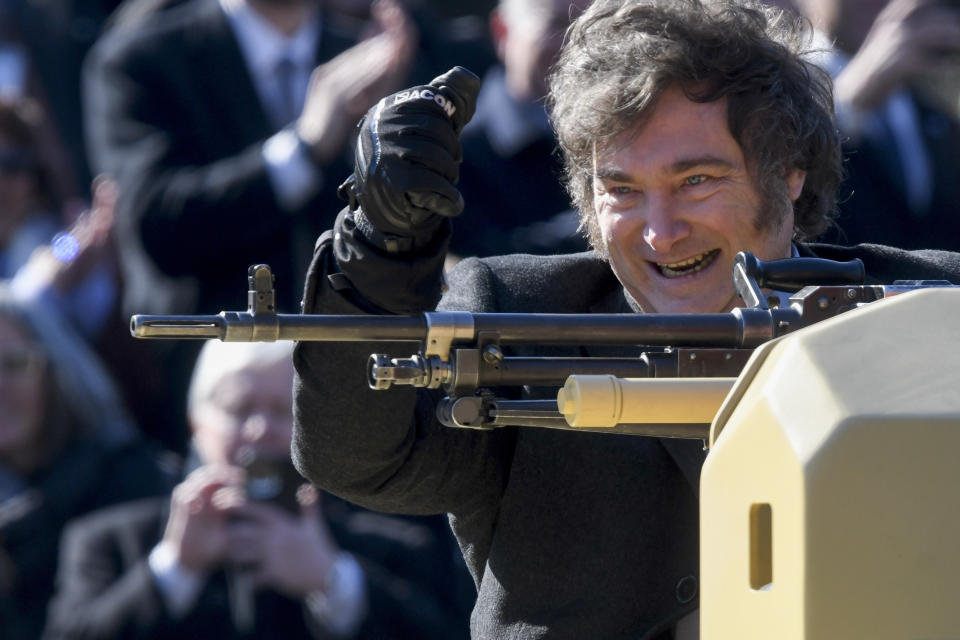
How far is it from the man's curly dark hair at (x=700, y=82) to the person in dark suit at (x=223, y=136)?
170 cm

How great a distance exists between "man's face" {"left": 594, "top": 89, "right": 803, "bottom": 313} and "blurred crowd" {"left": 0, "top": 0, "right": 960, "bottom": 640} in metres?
1.73

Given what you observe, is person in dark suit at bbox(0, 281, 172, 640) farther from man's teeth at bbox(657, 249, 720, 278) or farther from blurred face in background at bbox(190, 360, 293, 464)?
man's teeth at bbox(657, 249, 720, 278)

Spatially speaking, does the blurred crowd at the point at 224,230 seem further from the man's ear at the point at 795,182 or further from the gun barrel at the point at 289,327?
the gun barrel at the point at 289,327

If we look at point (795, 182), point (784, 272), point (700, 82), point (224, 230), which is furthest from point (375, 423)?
point (224, 230)

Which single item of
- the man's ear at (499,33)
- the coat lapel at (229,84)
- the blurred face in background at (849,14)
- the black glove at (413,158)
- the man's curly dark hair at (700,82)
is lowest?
the black glove at (413,158)

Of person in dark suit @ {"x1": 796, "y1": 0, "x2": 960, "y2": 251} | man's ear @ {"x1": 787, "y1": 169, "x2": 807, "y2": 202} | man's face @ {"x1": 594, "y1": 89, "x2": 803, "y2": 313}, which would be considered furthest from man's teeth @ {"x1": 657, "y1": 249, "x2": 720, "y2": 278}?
person in dark suit @ {"x1": 796, "y1": 0, "x2": 960, "y2": 251}

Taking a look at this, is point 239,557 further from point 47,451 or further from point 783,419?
point 783,419

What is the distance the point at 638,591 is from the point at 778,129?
2.45ft

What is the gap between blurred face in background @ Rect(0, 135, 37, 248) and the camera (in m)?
4.39

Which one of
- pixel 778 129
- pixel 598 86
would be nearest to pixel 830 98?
pixel 778 129

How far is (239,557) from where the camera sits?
3873 mm

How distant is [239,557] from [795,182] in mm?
1947

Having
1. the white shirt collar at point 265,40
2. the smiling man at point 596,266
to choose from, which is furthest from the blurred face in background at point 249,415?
the smiling man at point 596,266

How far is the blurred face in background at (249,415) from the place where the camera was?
153 inches
